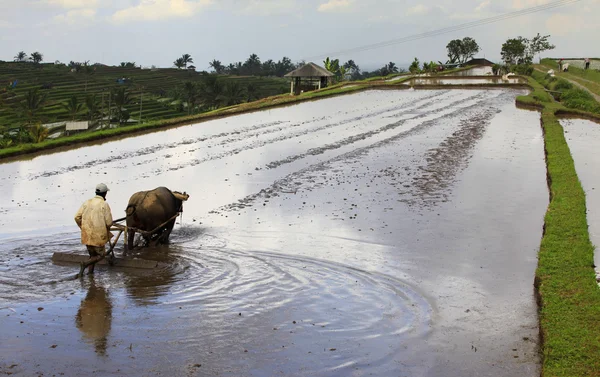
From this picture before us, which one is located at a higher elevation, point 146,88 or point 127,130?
point 146,88

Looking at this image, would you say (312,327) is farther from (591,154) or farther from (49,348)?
(591,154)

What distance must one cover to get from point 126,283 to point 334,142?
696 inches

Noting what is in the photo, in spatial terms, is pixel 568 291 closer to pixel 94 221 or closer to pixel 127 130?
pixel 94 221

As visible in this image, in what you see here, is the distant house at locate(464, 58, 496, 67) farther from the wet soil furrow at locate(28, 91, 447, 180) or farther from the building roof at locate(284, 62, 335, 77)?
the wet soil furrow at locate(28, 91, 447, 180)

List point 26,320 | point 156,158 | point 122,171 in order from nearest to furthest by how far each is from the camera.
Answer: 1. point 26,320
2. point 122,171
3. point 156,158

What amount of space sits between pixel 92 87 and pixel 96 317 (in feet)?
288

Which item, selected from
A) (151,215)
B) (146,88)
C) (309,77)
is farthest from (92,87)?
(151,215)

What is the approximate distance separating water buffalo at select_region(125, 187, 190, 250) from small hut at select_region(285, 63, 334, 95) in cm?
4478

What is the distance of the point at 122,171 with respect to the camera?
1986cm

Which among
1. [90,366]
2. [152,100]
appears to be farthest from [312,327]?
[152,100]

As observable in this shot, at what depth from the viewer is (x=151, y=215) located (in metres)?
11.9

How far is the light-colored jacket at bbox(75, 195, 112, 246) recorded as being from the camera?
1038 cm

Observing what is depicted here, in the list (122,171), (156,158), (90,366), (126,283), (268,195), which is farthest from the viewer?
(156,158)

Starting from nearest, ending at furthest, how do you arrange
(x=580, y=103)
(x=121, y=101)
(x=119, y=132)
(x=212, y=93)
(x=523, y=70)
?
(x=119, y=132) → (x=580, y=103) → (x=121, y=101) → (x=212, y=93) → (x=523, y=70)
